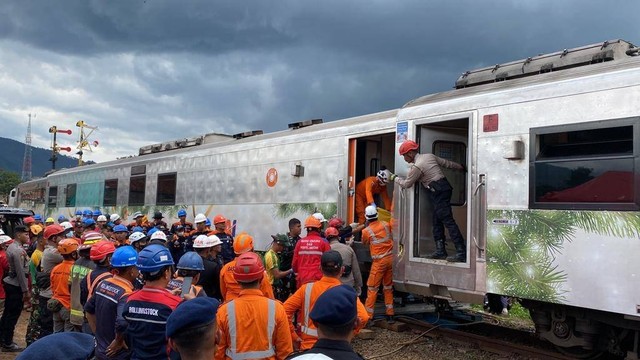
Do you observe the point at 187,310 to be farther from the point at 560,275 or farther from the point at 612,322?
the point at 612,322

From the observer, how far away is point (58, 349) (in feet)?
4.93

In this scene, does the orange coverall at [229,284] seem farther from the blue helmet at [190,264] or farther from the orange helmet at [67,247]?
the orange helmet at [67,247]

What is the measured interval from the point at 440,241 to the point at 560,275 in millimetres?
1701

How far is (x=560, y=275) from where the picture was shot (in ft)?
17.7

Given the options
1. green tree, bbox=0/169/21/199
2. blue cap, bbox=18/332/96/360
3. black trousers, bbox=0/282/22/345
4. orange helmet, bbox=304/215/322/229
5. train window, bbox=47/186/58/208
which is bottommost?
black trousers, bbox=0/282/22/345

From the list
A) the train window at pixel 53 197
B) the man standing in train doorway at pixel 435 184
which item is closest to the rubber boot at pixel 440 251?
the man standing in train doorway at pixel 435 184

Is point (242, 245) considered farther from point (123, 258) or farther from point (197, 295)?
point (123, 258)

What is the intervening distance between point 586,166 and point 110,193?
14.0 metres

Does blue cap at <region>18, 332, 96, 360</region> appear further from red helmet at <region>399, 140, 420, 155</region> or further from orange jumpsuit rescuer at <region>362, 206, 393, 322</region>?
orange jumpsuit rescuer at <region>362, 206, 393, 322</region>

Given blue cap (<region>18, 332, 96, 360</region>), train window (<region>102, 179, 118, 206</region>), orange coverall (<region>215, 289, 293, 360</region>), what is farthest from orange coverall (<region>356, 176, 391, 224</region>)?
train window (<region>102, 179, 118, 206</region>)

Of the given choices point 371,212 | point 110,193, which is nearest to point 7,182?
point 110,193

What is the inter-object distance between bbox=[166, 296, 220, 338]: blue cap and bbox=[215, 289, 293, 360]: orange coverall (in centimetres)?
78

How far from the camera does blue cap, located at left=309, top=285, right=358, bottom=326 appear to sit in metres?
2.34

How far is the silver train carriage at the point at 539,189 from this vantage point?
5098 mm
